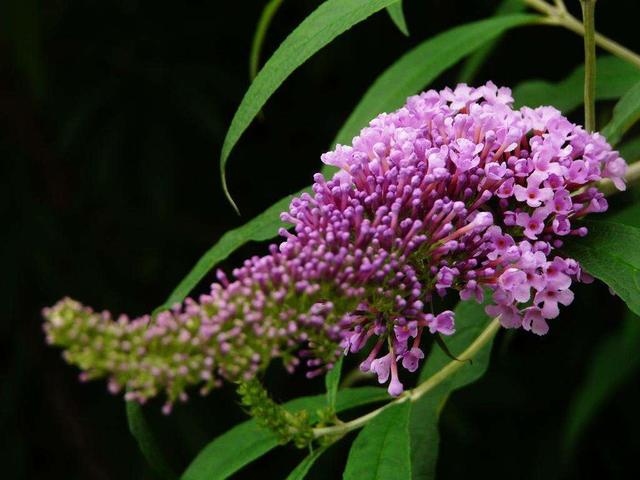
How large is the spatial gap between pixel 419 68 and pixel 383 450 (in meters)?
0.63

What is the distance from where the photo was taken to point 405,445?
1.05m

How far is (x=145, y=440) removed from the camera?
1173 mm

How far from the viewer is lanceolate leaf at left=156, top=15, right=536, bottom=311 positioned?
1.19m

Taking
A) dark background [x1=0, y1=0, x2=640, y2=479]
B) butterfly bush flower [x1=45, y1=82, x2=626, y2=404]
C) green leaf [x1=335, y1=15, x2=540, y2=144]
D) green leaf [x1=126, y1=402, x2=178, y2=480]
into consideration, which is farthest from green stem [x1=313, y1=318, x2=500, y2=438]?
dark background [x1=0, y1=0, x2=640, y2=479]

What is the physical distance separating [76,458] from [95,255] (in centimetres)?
61

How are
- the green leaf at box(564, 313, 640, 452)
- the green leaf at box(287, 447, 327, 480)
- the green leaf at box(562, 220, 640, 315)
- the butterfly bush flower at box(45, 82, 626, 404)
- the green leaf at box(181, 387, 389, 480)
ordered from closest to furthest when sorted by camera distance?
the butterfly bush flower at box(45, 82, 626, 404) < the green leaf at box(562, 220, 640, 315) < the green leaf at box(287, 447, 327, 480) < the green leaf at box(181, 387, 389, 480) < the green leaf at box(564, 313, 640, 452)

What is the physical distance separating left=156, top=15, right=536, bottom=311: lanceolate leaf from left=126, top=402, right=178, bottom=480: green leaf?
5.5 inches

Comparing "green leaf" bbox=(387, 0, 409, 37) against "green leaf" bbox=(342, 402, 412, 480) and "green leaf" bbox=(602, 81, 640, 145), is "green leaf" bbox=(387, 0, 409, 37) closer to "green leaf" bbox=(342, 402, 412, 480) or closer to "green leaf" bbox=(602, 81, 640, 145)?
"green leaf" bbox=(602, 81, 640, 145)

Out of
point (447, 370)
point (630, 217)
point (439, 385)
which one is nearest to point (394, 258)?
point (447, 370)

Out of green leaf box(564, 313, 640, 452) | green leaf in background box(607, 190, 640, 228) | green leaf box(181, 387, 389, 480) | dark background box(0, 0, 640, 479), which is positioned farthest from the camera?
dark background box(0, 0, 640, 479)

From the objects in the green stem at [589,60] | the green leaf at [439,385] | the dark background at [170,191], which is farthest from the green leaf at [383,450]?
the dark background at [170,191]

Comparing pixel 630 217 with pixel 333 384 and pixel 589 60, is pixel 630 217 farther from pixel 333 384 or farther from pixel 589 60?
pixel 333 384

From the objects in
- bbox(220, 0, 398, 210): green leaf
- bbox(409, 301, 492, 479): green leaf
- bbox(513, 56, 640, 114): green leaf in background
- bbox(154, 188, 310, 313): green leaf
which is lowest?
bbox(409, 301, 492, 479): green leaf

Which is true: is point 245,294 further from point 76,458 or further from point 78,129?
point 76,458
